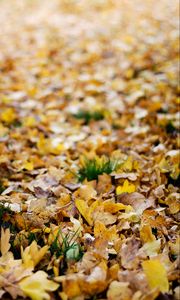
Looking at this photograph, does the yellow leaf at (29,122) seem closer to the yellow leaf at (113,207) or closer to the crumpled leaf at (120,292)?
the yellow leaf at (113,207)

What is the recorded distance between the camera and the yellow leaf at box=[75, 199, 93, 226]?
177 cm

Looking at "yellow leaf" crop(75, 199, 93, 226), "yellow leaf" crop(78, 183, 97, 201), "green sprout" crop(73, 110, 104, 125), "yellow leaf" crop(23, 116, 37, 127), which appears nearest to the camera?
"yellow leaf" crop(75, 199, 93, 226)

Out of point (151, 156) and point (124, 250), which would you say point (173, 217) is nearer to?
point (124, 250)

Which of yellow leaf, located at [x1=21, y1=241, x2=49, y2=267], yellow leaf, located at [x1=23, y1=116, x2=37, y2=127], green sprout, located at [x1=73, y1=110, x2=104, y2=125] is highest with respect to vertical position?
yellow leaf, located at [x1=21, y1=241, x2=49, y2=267]

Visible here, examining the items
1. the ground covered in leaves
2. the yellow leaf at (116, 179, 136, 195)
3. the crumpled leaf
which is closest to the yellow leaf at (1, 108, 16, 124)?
the ground covered in leaves

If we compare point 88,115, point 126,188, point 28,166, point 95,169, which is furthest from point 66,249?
point 88,115

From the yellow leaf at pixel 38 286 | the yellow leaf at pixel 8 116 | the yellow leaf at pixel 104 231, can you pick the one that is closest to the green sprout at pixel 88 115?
the yellow leaf at pixel 8 116

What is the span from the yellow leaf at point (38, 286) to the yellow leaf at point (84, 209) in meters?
0.40

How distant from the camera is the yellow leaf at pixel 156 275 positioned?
136cm

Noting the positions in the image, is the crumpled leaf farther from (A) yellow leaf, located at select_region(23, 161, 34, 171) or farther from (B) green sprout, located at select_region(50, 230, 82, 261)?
(A) yellow leaf, located at select_region(23, 161, 34, 171)

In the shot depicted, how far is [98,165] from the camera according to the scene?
2148 millimetres

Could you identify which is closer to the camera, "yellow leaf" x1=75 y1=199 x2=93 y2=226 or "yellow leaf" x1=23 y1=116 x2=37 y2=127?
"yellow leaf" x1=75 y1=199 x2=93 y2=226

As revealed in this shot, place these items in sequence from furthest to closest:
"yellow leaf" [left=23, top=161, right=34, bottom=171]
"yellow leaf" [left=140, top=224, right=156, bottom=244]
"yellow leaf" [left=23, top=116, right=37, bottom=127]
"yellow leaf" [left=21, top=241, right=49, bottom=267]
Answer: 1. "yellow leaf" [left=23, top=116, right=37, bottom=127]
2. "yellow leaf" [left=23, top=161, right=34, bottom=171]
3. "yellow leaf" [left=140, top=224, right=156, bottom=244]
4. "yellow leaf" [left=21, top=241, right=49, bottom=267]

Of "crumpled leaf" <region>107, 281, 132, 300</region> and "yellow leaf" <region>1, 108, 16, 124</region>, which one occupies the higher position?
"yellow leaf" <region>1, 108, 16, 124</region>
